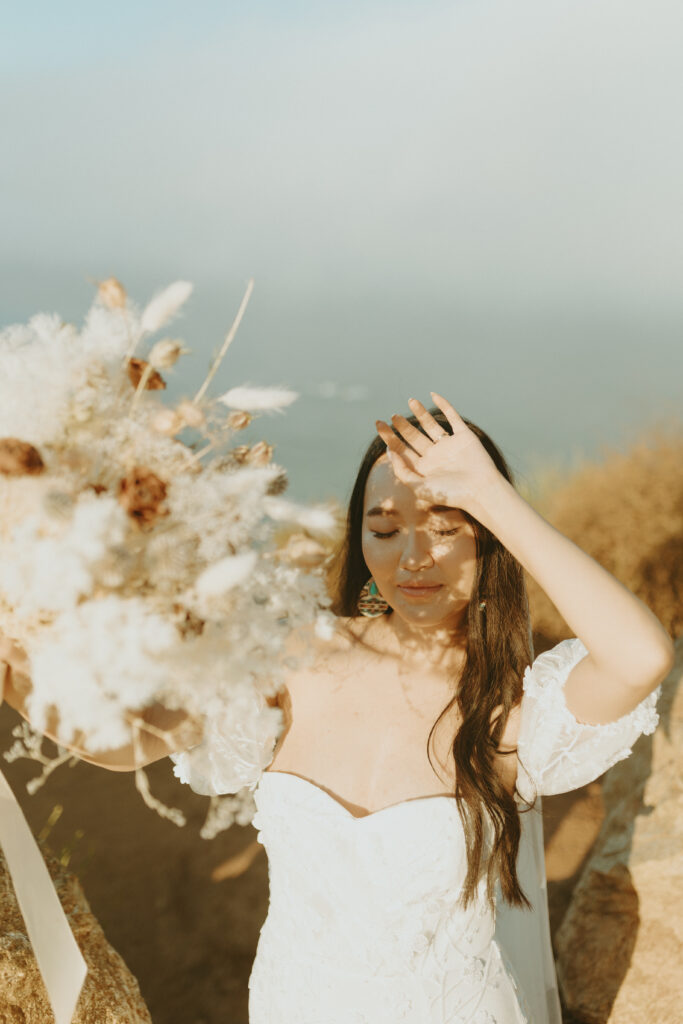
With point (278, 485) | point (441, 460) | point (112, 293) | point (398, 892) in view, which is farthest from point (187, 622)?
point (398, 892)

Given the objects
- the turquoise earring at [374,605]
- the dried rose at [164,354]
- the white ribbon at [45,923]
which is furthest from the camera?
the turquoise earring at [374,605]

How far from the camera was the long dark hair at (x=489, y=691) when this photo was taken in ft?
6.38

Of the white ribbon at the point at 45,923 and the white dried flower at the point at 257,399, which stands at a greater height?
the white dried flower at the point at 257,399

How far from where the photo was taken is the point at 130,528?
1004mm

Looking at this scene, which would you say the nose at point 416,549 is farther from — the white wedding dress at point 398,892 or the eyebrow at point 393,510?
the white wedding dress at point 398,892

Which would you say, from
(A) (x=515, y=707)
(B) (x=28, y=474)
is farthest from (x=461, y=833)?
(B) (x=28, y=474)

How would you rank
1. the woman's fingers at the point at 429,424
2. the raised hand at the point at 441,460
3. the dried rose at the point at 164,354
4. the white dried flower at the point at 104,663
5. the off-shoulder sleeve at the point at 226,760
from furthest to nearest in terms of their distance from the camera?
the off-shoulder sleeve at the point at 226,760
the woman's fingers at the point at 429,424
the raised hand at the point at 441,460
the dried rose at the point at 164,354
the white dried flower at the point at 104,663

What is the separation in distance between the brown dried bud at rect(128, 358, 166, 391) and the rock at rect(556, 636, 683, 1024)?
2.65 meters

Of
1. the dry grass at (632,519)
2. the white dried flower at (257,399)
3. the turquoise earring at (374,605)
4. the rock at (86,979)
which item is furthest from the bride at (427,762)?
the dry grass at (632,519)

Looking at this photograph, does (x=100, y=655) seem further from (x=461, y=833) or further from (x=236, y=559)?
(x=461, y=833)

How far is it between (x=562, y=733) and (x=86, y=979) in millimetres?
1511

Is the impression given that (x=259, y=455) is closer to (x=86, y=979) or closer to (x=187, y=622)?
(x=187, y=622)

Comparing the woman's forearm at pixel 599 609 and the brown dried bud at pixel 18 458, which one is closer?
the brown dried bud at pixel 18 458

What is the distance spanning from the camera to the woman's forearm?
158cm
